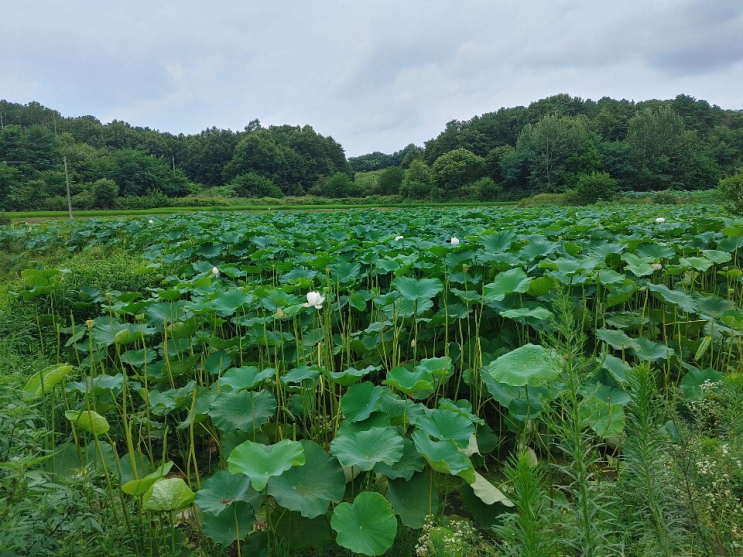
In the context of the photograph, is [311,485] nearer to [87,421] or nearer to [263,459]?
[263,459]

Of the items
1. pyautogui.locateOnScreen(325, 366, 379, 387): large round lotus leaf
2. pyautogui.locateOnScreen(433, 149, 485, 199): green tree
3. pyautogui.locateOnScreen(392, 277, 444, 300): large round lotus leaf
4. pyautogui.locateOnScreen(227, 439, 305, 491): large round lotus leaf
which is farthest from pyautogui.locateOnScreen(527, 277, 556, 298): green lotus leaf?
pyautogui.locateOnScreen(433, 149, 485, 199): green tree

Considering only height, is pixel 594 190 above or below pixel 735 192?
above

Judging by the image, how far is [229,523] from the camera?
114 cm

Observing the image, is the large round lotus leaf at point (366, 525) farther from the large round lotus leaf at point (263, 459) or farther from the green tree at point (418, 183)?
the green tree at point (418, 183)

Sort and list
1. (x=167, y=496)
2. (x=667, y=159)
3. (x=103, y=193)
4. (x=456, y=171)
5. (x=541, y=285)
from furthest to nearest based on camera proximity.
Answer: (x=456, y=171), (x=667, y=159), (x=103, y=193), (x=541, y=285), (x=167, y=496)

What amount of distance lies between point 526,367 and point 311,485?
0.72 metres

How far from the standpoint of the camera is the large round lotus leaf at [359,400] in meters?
1.39

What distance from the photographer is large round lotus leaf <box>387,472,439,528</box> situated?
1.20 m

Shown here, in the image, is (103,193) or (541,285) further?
(103,193)

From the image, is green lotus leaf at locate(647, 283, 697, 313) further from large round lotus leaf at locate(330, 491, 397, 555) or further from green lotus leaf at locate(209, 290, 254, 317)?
green lotus leaf at locate(209, 290, 254, 317)

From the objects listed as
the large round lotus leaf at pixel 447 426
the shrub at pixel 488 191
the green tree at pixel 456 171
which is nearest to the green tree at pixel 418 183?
the green tree at pixel 456 171

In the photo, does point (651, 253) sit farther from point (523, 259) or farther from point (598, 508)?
point (598, 508)

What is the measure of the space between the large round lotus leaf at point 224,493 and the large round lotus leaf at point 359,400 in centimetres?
37

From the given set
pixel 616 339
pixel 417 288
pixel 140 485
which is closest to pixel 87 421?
pixel 140 485
